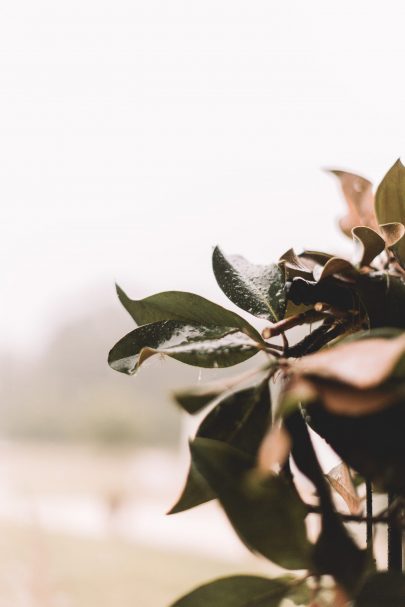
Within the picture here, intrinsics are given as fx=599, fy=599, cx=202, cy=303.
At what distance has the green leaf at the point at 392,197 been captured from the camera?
30 centimetres

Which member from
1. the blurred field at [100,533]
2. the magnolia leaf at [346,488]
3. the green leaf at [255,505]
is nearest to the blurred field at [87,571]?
the blurred field at [100,533]

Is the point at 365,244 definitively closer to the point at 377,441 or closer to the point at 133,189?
the point at 377,441

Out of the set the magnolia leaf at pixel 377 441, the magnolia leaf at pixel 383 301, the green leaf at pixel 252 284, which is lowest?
the magnolia leaf at pixel 377 441

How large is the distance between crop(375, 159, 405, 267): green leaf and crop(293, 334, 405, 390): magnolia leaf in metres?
0.17

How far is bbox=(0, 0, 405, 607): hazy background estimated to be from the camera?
734 cm

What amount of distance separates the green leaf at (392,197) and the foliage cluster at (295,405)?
23 mm

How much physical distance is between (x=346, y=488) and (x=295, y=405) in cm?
12

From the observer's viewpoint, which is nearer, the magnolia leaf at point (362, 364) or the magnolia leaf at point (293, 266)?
the magnolia leaf at point (362, 364)

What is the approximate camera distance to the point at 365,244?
0.82 feet

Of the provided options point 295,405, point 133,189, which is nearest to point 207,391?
point 295,405

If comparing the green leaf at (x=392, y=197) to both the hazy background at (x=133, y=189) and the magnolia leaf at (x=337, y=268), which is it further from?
the hazy background at (x=133, y=189)

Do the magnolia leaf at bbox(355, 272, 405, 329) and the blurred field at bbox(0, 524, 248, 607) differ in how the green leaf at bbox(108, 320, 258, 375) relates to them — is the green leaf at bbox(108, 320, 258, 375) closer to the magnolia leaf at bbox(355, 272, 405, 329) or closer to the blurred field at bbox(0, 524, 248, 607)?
the magnolia leaf at bbox(355, 272, 405, 329)

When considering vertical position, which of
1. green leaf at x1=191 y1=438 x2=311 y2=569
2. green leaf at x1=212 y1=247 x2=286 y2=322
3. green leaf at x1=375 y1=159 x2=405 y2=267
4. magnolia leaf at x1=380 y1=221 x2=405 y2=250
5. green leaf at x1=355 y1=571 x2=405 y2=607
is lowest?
green leaf at x1=355 y1=571 x2=405 y2=607

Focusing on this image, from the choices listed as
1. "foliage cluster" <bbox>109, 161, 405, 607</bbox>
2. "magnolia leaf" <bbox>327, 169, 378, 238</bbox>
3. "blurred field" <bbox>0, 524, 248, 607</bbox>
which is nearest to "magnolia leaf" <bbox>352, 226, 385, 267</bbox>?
"foliage cluster" <bbox>109, 161, 405, 607</bbox>
